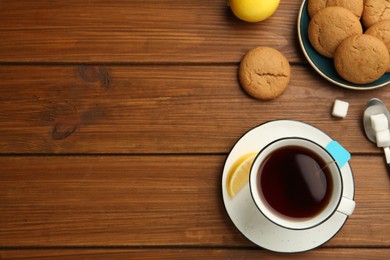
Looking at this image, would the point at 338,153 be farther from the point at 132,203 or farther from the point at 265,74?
the point at 132,203

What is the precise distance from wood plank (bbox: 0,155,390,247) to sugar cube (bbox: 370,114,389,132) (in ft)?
0.18

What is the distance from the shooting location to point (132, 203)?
2.91ft

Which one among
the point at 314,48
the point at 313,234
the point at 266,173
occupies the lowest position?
the point at 313,234

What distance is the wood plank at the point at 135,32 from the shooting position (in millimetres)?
917

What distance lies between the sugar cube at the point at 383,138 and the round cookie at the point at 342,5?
0.70 ft

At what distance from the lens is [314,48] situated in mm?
882

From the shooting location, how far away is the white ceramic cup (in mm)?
753

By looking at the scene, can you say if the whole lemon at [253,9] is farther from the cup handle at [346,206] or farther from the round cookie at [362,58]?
the cup handle at [346,206]

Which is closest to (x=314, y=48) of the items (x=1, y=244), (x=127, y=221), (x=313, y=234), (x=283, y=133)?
(x=283, y=133)

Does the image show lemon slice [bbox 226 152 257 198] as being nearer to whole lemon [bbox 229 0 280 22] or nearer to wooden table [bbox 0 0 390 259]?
wooden table [bbox 0 0 390 259]

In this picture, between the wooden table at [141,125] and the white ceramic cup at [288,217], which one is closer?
the white ceramic cup at [288,217]

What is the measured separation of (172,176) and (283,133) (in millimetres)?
213

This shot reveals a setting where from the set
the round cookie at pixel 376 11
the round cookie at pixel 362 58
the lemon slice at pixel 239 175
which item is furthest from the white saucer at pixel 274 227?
the round cookie at pixel 376 11

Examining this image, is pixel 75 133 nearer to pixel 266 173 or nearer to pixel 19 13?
pixel 19 13
